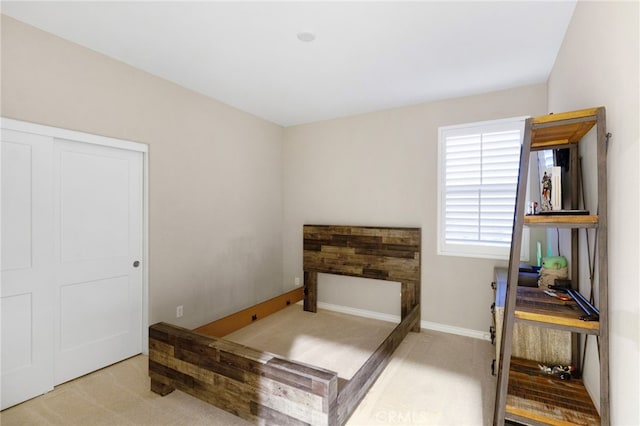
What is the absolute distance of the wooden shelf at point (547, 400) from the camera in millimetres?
1443

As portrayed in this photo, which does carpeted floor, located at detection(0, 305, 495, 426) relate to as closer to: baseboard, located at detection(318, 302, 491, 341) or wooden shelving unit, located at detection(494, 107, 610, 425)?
baseboard, located at detection(318, 302, 491, 341)

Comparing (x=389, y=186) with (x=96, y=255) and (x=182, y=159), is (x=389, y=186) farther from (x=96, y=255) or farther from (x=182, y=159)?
(x=96, y=255)

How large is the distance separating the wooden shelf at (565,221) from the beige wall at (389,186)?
6.75ft

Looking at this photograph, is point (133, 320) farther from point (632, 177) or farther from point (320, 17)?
point (632, 177)

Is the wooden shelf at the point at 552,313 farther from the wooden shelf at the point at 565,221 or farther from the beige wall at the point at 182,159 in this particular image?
the beige wall at the point at 182,159

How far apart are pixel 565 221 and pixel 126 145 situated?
3229mm

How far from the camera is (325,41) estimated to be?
2.40m

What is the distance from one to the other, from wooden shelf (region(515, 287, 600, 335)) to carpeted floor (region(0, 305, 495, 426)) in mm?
971

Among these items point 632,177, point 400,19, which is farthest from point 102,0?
point 632,177

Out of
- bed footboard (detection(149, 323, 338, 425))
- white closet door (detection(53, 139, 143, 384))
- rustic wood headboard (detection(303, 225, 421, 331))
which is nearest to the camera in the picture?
bed footboard (detection(149, 323, 338, 425))

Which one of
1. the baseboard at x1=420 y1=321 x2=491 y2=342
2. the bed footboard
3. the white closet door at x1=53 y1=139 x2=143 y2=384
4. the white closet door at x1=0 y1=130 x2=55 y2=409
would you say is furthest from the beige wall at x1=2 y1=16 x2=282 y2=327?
the baseboard at x1=420 y1=321 x2=491 y2=342

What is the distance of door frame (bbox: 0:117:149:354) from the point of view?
2214mm

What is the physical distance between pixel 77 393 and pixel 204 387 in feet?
3.72

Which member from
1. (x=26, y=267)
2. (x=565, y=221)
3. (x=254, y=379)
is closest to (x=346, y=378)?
(x=254, y=379)
